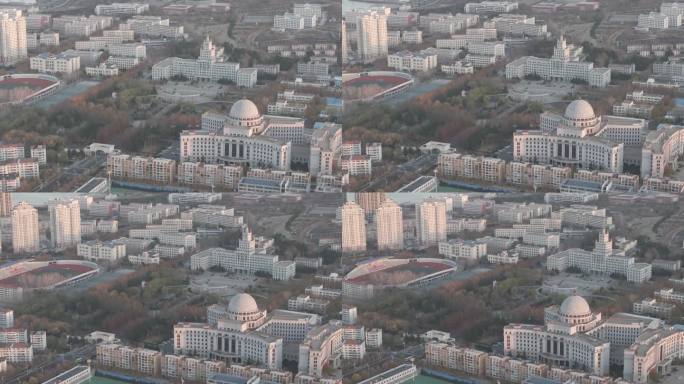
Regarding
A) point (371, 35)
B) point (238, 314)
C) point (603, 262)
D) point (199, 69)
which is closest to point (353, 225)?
point (238, 314)

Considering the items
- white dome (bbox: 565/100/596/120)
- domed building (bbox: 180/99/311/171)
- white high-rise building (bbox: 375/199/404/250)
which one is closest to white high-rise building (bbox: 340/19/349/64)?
domed building (bbox: 180/99/311/171)

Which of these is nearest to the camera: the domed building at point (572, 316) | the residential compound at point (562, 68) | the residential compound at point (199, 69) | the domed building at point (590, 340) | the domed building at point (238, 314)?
the domed building at point (590, 340)

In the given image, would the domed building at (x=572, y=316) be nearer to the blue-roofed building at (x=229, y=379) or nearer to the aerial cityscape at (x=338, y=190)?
the aerial cityscape at (x=338, y=190)

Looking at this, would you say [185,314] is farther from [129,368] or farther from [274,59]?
[274,59]

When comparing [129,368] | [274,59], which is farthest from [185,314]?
[274,59]

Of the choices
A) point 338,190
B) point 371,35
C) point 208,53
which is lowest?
point 338,190

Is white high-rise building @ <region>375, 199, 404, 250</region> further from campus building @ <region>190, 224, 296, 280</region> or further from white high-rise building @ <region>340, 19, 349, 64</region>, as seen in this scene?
white high-rise building @ <region>340, 19, 349, 64</region>

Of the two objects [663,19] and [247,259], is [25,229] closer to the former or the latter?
[247,259]

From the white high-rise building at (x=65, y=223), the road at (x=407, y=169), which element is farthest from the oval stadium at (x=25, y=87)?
the road at (x=407, y=169)
